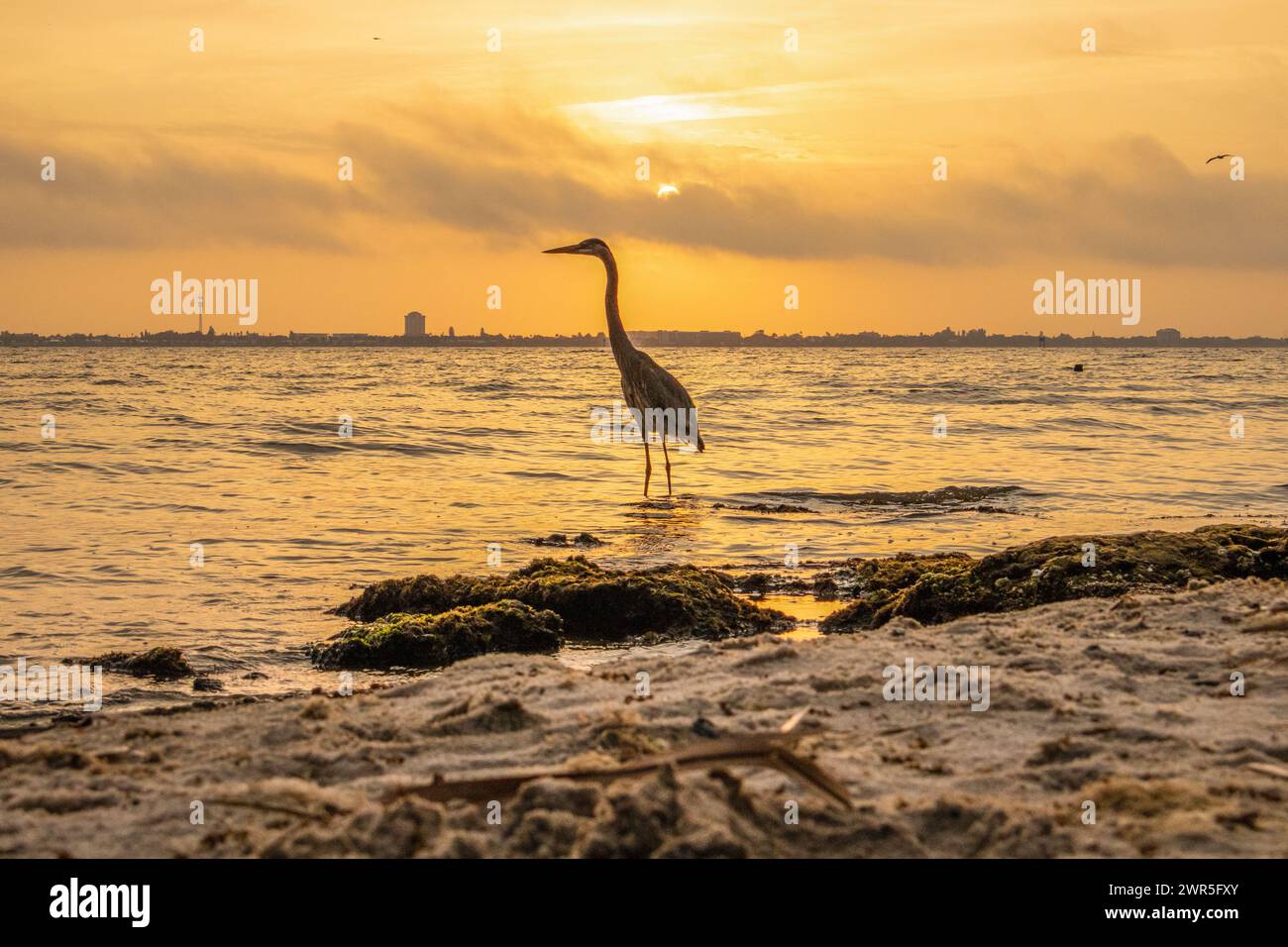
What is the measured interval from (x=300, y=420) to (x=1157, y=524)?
18982 millimetres

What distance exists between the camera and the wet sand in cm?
321

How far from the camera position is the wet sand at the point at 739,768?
321 cm

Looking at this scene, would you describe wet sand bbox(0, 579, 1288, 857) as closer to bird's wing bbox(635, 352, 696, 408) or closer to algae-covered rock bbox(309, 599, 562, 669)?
algae-covered rock bbox(309, 599, 562, 669)

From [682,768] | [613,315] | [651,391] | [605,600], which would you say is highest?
[613,315]

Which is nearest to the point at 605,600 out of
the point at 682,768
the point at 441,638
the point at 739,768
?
the point at 441,638

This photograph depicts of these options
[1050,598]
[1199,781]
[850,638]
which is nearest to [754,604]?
[1050,598]

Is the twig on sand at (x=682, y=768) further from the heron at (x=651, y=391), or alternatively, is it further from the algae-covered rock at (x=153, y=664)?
the heron at (x=651, y=391)

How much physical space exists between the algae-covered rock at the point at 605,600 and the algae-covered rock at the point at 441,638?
352mm

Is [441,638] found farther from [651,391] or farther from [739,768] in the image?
[651,391]

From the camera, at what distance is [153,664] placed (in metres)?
6.77

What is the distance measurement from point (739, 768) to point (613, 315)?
1278cm

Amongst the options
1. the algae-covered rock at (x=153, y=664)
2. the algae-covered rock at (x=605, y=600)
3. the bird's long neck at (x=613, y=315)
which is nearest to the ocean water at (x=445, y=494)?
the algae-covered rock at (x=153, y=664)

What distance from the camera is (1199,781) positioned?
11.8 ft
